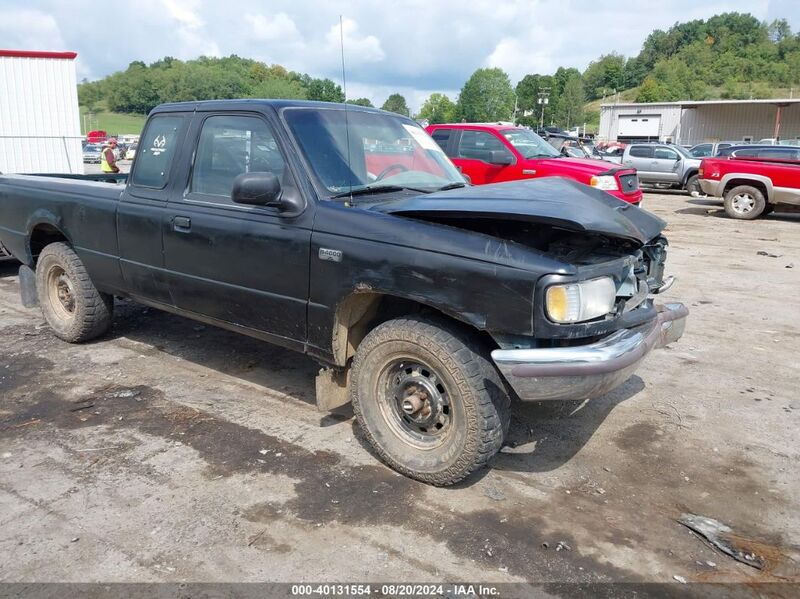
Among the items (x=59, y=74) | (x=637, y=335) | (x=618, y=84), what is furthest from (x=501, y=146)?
(x=618, y=84)

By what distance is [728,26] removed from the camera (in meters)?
144

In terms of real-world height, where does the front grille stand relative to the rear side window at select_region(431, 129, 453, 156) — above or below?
below

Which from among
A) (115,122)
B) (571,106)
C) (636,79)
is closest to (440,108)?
(571,106)

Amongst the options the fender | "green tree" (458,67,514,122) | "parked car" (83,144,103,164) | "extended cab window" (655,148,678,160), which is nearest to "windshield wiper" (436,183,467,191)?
the fender

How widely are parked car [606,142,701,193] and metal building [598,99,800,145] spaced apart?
111 ft

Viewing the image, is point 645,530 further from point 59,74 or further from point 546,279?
point 59,74

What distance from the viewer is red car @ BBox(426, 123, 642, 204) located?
11211 millimetres

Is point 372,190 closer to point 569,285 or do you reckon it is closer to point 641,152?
point 569,285

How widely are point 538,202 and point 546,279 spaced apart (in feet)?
1.84

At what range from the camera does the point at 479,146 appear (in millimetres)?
11883

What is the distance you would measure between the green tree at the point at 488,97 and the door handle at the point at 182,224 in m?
116

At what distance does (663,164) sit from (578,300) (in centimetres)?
2124

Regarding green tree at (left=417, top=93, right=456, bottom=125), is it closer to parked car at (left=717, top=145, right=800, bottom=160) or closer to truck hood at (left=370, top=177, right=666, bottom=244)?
parked car at (left=717, top=145, right=800, bottom=160)

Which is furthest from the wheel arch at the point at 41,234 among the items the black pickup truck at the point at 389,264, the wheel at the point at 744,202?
the wheel at the point at 744,202
